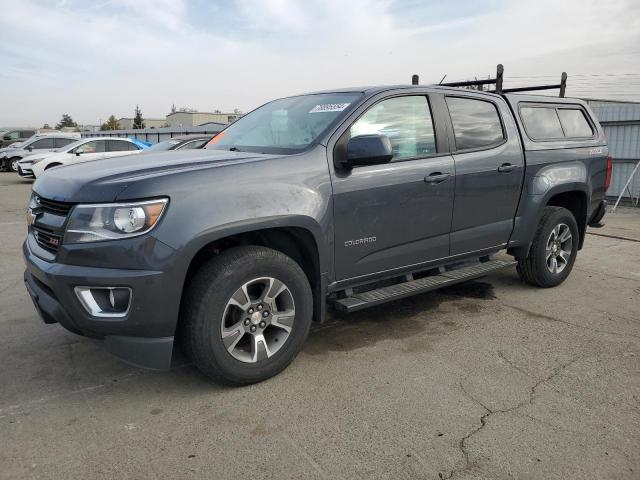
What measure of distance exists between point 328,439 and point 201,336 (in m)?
0.90

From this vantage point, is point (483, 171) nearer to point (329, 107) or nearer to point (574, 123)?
point (329, 107)

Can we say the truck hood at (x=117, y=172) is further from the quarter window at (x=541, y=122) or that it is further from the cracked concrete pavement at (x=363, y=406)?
the quarter window at (x=541, y=122)

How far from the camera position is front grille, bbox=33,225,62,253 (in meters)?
2.90

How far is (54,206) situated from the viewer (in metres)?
3.00

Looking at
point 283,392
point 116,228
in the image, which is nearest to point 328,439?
point 283,392

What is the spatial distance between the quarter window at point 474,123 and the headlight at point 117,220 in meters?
2.54

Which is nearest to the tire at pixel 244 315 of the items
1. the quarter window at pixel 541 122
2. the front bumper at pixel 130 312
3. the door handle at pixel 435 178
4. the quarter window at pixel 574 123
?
the front bumper at pixel 130 312

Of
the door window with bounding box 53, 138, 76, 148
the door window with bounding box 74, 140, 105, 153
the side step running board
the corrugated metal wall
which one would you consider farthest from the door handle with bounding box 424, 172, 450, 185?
the door window with bounding box 53, 138, 76, 148

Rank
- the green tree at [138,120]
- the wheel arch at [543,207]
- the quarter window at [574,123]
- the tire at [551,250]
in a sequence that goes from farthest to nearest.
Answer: the green tree at [138,120], the quarter window at [574,123], the tire at [551,250], the wheel arch at [543,207]

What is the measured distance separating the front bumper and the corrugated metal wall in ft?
38.4

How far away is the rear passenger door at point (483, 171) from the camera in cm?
420

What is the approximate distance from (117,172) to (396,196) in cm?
186

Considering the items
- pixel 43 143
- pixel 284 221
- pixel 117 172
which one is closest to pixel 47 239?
pixel 117 172

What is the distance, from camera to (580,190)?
5227 mm
